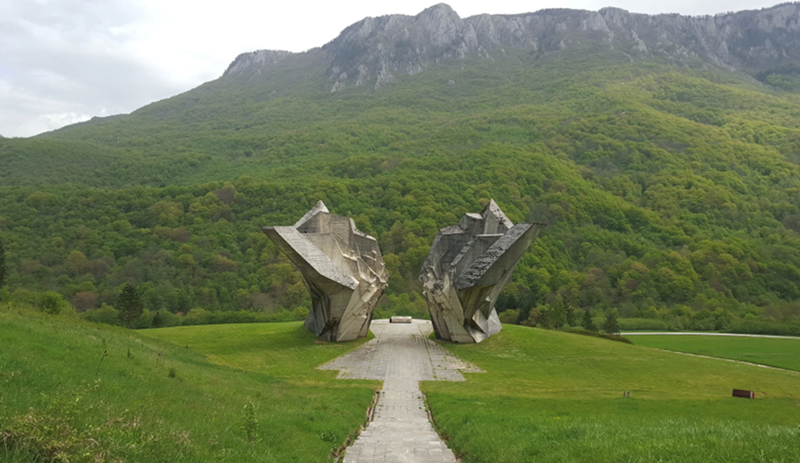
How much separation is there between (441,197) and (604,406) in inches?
1970

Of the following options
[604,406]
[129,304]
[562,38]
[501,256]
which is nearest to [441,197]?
[501,256]

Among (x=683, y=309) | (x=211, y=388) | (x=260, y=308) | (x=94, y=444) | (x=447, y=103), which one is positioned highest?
(x=447, y=103)

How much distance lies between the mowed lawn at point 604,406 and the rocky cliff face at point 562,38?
10730 cm

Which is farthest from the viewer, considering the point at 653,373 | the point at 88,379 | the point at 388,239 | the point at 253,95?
the point at 253,95

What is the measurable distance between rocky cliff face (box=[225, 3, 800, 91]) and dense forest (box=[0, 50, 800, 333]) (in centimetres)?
2544

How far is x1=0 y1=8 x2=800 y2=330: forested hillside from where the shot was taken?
49.7m

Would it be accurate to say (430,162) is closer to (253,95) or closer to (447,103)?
(447,103)

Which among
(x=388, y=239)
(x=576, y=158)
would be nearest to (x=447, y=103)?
(x=576, y=158)

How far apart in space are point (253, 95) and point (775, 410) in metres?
121

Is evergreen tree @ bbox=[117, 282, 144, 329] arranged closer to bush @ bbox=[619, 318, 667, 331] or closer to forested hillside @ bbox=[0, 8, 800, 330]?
forested hillside @ bbox=[0, 8, 800, 330]

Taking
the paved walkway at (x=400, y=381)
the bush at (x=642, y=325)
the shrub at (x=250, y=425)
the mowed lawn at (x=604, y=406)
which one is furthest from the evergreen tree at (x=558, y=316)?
the shrub at (x=250, y=425)

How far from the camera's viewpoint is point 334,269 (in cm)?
2489

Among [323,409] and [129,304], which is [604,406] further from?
[129,304]

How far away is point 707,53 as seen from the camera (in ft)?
429
